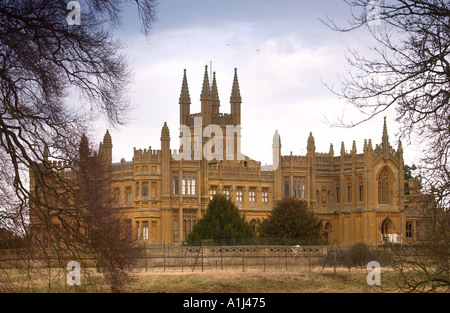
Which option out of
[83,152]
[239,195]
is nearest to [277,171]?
[239,195]

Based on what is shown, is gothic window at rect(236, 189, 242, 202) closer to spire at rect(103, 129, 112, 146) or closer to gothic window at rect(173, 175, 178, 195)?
gothic window at rect(173, 175, 178, 195)

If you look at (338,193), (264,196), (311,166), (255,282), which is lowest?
(255,282)

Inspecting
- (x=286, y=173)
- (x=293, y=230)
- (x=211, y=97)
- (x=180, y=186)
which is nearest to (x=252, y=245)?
(x=293, y=230)

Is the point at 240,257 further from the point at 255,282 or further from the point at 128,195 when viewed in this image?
the point at 128,195

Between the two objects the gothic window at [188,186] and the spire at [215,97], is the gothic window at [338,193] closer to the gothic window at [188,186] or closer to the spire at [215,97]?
the spire at [215,97]

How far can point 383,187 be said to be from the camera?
246ft

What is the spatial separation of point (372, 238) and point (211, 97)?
20.7 meters

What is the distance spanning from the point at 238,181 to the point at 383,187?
12.6 metres

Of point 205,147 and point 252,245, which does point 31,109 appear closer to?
point 252,245

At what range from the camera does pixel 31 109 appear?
16359 mm

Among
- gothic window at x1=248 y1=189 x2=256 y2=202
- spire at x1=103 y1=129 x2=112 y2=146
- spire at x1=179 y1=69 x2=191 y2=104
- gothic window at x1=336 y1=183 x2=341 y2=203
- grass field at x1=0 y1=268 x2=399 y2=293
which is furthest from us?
spire at x1=179 y1=69 x2=191 y2=104

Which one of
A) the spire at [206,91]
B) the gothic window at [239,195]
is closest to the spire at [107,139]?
the gothic window at [239,195]

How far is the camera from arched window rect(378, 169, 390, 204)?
74.4 meters

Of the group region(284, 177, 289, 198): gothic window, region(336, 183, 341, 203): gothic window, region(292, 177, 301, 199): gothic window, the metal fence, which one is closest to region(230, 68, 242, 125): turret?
region(284, 177, 289, 198): gothic window
